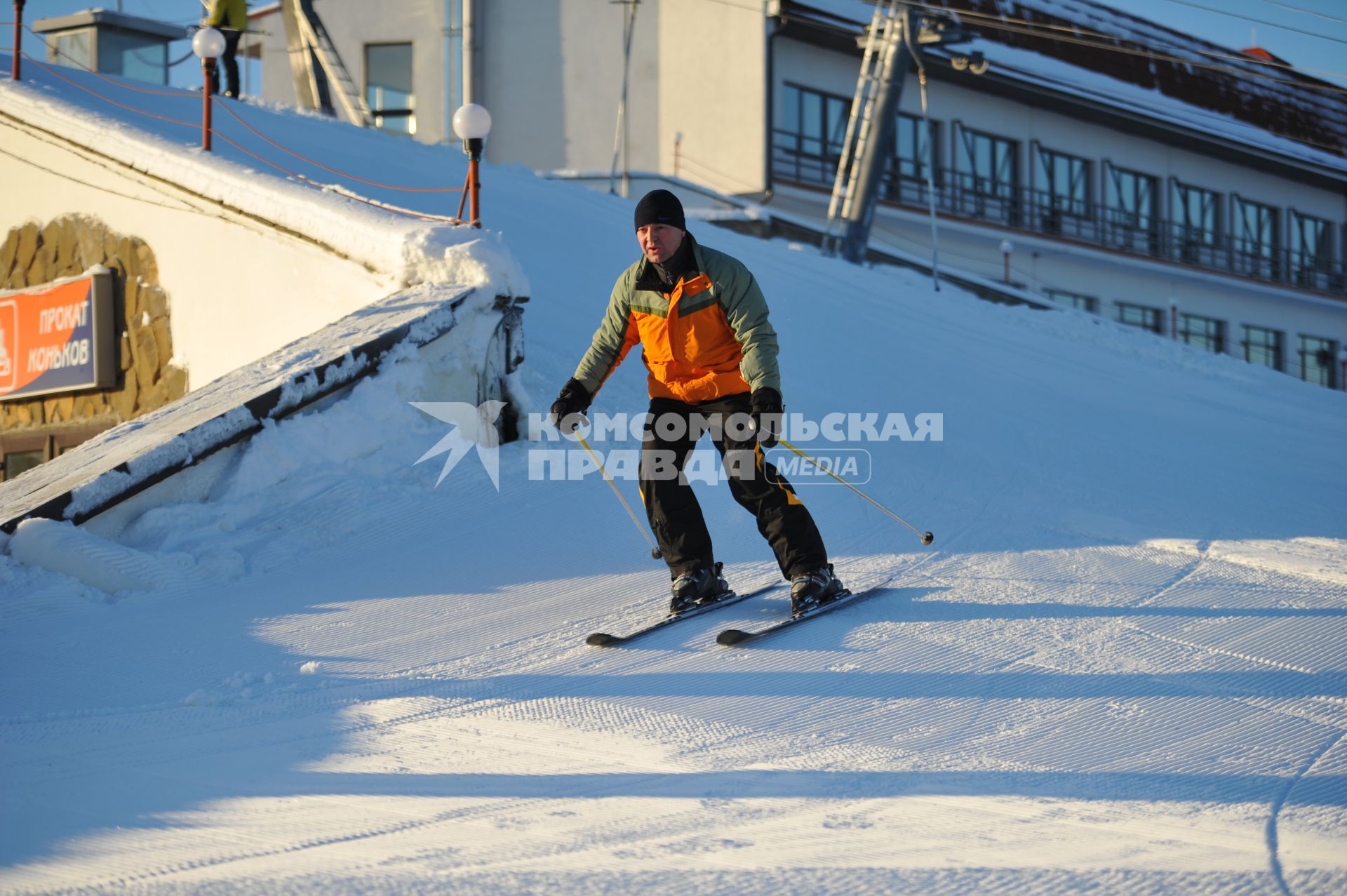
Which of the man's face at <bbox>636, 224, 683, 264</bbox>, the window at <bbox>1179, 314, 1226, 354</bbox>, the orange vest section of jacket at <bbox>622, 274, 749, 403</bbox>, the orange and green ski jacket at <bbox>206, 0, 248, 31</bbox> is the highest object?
the orange and green ski jacket at <bbox>206, 0, 248, 31</bbox>

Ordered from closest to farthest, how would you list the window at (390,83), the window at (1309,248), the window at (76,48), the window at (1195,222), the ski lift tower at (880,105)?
the window at (76,48)
the ski lift tower at (880,105)
the window at (390,83)
the window at (1195,222)
the window at (1309,248)

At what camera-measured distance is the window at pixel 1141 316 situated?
100ft

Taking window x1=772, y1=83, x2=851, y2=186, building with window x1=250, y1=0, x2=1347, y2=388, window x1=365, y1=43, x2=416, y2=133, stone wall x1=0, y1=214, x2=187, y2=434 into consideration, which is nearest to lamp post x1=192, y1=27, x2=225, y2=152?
stone wall x1=0, y1=214, x2=187, y2=434

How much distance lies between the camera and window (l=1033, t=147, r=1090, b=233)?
29.5 metres

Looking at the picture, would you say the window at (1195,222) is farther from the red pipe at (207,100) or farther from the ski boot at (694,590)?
the ski boot at (694,590)

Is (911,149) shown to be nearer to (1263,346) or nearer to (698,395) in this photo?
(1263,346)

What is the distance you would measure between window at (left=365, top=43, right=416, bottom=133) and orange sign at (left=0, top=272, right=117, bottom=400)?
1717 centimetres

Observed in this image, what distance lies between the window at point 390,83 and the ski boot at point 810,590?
23.8 m

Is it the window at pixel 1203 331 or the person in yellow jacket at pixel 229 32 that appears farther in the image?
the window at pixel 1203 331

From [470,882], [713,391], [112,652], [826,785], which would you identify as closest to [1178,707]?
[826,785]

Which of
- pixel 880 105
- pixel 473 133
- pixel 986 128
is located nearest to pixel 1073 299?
pixel 986 128

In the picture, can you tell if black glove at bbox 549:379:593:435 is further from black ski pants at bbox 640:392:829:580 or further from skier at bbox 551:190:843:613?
black ski pants at bbox 640:392:829:580

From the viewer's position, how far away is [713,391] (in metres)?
4.67

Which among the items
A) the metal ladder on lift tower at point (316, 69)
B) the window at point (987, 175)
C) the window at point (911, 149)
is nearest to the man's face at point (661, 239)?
the metal ladder on lift tower at point (316, 69)
